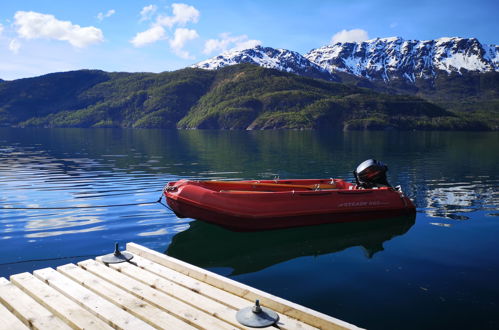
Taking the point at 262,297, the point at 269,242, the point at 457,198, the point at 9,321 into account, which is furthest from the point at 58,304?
the point at 457,198

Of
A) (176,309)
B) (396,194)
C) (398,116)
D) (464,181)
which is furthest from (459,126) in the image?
(176,309)

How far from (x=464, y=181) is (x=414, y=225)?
12788 millimetres

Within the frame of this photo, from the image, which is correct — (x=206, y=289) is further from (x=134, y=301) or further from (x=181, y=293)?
(x=134, y=301)

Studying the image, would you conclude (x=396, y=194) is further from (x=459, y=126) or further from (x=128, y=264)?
(x=459, y=126)

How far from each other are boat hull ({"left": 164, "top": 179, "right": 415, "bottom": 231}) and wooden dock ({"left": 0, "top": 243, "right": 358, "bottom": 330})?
4.90 meters

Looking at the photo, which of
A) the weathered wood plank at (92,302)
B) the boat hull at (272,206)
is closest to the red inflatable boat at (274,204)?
the boat hull at (272,206)

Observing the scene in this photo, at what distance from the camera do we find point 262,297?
5.74 metres

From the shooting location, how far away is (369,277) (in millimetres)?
9391

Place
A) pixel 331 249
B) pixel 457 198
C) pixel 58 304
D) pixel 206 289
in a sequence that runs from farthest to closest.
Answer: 1. pixel 457 198
2. pixel 331 249
3. pixel 206 289
4. pixel 58 304

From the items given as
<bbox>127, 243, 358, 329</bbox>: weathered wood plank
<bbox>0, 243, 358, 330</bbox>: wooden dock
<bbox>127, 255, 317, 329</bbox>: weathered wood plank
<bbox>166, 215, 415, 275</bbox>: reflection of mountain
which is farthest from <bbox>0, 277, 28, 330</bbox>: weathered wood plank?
<bbox>166, 215, 415, 275</bbox>: reflection of mountain

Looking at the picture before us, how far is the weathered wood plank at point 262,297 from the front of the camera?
5.07 meters

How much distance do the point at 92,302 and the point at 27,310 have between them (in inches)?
33.9

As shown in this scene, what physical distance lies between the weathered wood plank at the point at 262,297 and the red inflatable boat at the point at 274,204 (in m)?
4.40

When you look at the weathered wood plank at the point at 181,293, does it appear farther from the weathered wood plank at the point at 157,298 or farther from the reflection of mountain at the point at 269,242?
the reflection of mountain at the point at 269,242
